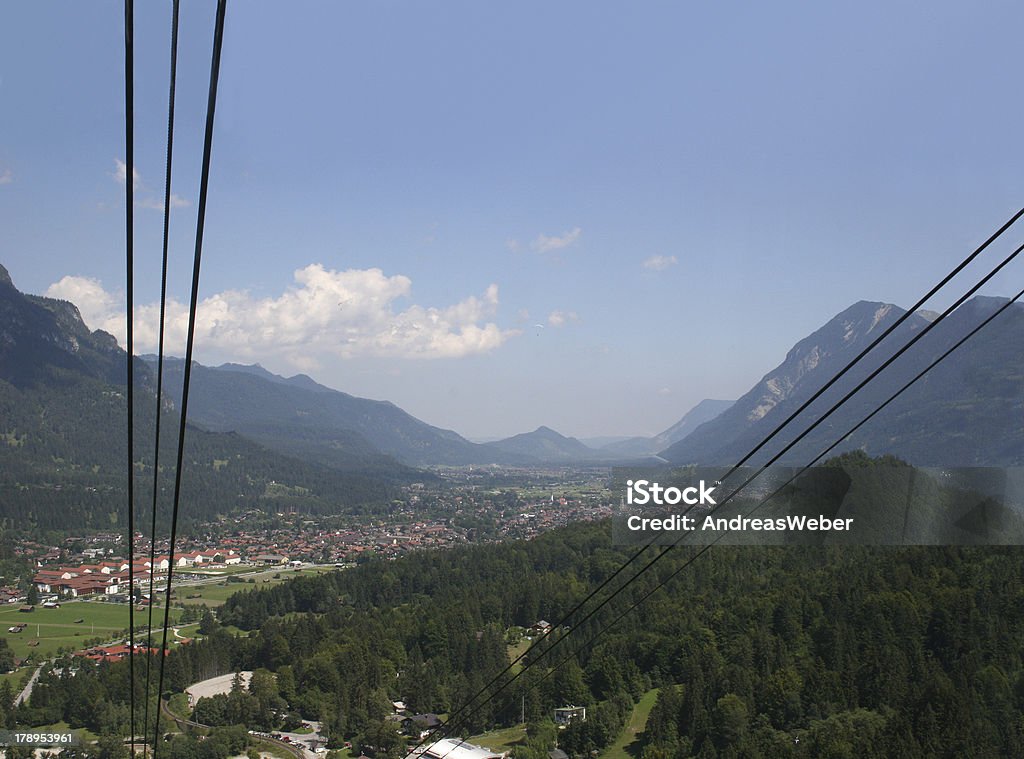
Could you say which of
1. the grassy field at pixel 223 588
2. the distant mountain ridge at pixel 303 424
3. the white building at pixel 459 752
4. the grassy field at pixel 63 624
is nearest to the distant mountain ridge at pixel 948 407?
the white building at pixel 459 752

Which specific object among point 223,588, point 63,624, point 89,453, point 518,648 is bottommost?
point 223,588

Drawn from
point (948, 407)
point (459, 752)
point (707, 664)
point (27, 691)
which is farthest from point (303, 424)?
point (459, 752)

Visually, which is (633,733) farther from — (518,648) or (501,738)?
(518,648)

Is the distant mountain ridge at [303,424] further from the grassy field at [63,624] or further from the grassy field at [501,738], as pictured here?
the grassy field at [501,738]

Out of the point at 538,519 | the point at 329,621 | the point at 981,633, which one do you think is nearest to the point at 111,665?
the point at 329,621

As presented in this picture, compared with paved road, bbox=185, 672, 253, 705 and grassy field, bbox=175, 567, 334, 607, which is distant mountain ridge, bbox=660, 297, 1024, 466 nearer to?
paved road, bbox=185, 672, 253, 705

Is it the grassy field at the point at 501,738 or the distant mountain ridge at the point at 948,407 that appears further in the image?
the distant mountain ridge at the point at 948,407

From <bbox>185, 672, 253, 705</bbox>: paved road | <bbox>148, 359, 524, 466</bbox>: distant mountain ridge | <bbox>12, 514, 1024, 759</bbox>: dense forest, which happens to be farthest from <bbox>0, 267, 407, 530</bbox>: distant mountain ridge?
<bbox>12, 514, 1024, 759</bbox>: dense forest
